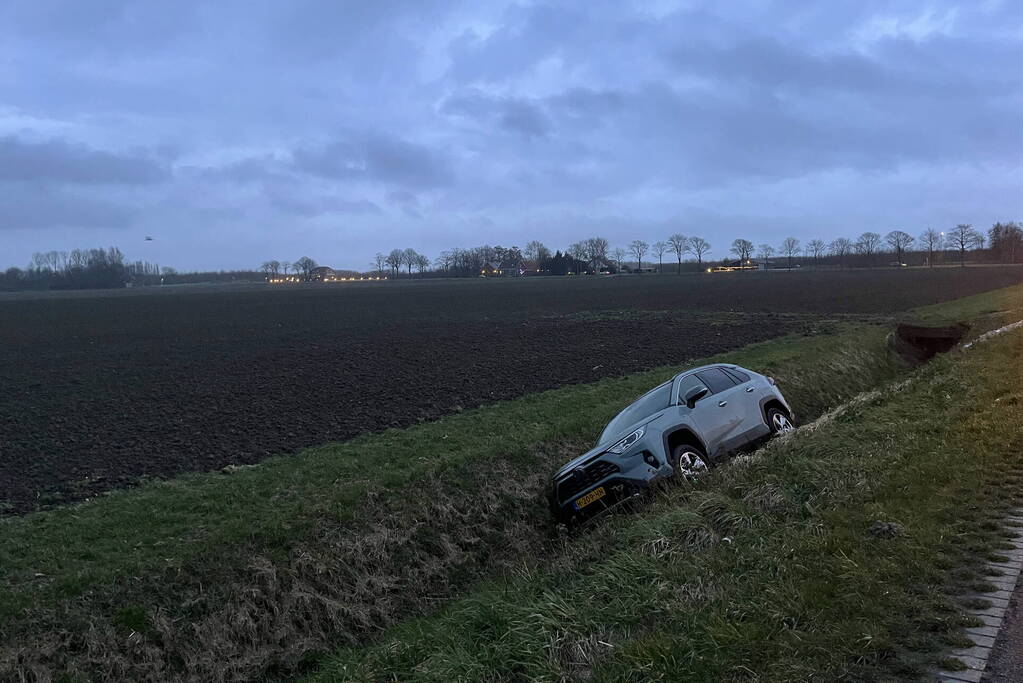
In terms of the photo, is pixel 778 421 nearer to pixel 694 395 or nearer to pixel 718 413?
pixel 718 413

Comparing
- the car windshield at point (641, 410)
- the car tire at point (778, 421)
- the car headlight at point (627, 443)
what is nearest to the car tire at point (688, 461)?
the car headlight at point (627, 443)

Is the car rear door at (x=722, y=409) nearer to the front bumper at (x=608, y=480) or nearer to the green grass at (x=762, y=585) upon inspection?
the green grass at (x=762, y=585)

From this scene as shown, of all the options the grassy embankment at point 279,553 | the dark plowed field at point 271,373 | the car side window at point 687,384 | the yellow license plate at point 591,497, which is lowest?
the grassy embankment at point 279,553

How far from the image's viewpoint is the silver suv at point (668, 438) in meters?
9.30

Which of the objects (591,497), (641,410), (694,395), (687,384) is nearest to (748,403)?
(687,384)

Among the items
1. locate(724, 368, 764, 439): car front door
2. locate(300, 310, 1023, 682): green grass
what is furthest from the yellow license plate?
locate(724, 368, 764, 439): car front door

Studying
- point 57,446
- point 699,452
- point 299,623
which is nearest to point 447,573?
point 299,623

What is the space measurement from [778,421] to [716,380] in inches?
61.8

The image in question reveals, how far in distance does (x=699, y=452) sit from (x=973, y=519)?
4134 mm

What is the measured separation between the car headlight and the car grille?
0.70 ft

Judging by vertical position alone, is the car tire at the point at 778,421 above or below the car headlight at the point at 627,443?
below

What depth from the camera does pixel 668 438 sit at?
9.62m

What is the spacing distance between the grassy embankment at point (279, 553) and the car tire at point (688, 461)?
563mm

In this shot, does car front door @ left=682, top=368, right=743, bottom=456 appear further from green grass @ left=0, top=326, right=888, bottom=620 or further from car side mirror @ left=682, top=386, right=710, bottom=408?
green grass @ left=0, top=326, right=888, bottom=620
